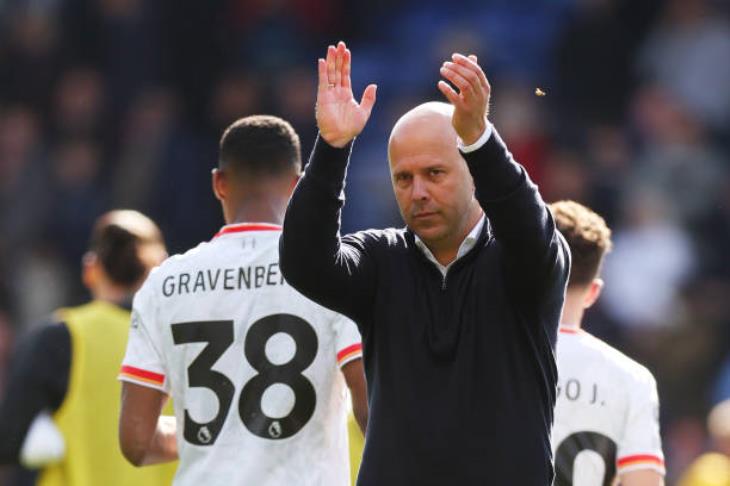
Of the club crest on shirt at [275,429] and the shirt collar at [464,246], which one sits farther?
the club crest on shirt at [275,429]

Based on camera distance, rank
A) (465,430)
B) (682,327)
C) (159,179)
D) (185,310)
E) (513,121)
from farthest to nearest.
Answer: (159,179), (513,121), (682,327), (185,310), (465,430)

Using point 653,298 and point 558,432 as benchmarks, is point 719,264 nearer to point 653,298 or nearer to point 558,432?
point 653,298

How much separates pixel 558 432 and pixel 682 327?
5.56 m

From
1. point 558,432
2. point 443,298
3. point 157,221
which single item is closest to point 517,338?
point 443,298

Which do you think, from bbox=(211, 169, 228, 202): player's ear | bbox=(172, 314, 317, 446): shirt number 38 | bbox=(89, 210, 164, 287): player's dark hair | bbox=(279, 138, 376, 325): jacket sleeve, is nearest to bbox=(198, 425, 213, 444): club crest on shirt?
bbox=(172, 314, 317, 446): shirt number 38

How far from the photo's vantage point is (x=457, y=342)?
448cm

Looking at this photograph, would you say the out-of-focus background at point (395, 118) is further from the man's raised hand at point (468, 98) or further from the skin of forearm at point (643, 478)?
the man's raised hand at point (468, 98)

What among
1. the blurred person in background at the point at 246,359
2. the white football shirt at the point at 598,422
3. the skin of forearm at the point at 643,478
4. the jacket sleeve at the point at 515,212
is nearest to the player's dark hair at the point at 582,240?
the white football shirt at the point at 598,422

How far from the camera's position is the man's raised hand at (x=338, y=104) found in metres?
4.46

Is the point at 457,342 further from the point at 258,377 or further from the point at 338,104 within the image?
the point at 258,377

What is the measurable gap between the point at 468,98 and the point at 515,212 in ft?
1.00

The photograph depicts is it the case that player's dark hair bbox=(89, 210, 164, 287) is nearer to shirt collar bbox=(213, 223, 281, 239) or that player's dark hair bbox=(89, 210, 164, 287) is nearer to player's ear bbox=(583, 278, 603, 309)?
shirt collar bbox=(213, 223, 281, 239)

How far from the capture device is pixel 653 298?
36.1 ft

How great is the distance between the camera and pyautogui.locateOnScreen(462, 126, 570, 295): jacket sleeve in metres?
4.26
